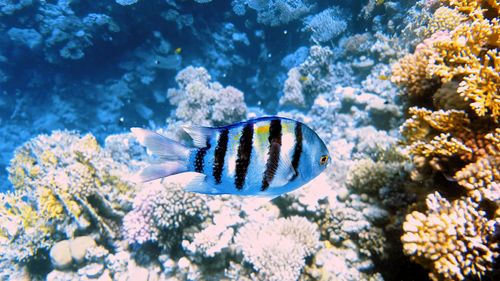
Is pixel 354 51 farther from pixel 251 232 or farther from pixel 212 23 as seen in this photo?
pixel 251 232

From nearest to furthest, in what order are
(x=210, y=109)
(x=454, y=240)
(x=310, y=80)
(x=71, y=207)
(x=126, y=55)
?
(x=454, y=240), (x=71, y=207), (x=210, y=109), (x=310, y=80), (x=126, y=55)

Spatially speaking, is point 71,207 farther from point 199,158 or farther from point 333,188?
point 333,188

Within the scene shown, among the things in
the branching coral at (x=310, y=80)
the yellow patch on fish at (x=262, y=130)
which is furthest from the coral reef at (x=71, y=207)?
the branching coral at (x=310, y=80)

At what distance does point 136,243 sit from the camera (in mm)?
4434

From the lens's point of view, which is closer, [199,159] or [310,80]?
[199,159]

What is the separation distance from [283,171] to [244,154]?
0.23 metres

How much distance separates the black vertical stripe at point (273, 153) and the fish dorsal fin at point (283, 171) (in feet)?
0.06

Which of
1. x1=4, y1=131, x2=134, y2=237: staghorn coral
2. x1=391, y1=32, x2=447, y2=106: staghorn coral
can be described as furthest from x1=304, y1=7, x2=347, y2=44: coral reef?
A: x1=4, y1=131, x2=134, y2=237: staghorn coral

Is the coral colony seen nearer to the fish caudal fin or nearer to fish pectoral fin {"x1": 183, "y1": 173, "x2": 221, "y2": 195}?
the fish caudal fin

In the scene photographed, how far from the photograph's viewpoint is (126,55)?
13766mm

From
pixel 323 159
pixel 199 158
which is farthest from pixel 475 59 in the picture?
pixel 199 158

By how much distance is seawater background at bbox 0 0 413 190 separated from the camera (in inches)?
492

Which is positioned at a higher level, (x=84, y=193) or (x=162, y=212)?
(x=162, y=212)

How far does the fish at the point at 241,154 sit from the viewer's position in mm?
1267
